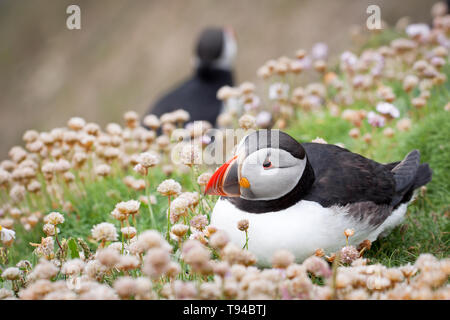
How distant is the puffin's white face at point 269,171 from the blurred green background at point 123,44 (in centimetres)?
660

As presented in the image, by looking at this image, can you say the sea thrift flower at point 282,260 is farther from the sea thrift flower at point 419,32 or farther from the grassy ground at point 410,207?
the sea thrift flower at point 419,32

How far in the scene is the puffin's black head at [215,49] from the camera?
255 inches

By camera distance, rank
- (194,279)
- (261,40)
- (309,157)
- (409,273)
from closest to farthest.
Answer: (409,273), (194,279), (309,157), (261,40)

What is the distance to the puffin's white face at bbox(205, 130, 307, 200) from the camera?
7.57ft

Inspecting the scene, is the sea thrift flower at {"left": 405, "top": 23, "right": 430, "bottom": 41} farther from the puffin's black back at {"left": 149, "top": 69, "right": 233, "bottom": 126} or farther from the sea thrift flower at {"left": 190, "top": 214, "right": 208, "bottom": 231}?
the sea thrift flower at {"left": 190, "top": 214, "right": 208, "bottom": 231}

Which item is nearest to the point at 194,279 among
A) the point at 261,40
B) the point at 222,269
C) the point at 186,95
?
the point at 222,269

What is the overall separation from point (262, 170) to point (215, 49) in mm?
4492

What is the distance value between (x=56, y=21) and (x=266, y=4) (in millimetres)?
6086

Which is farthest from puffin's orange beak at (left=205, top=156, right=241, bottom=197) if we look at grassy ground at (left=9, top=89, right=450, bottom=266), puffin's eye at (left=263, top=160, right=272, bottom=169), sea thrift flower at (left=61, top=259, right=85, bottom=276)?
grassy ground at (left=9, top=89, right=450, bottom=266)

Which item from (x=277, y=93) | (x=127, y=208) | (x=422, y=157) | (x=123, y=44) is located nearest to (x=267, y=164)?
(x=127, y=208)

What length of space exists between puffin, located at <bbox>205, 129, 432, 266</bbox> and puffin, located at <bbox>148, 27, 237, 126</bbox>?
3180mm
